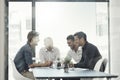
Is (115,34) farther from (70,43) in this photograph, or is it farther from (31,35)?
(31,35)

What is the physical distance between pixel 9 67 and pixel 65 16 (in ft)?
4.10

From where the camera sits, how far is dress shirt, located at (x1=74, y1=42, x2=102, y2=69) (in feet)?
12.0

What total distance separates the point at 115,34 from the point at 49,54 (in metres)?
1.07

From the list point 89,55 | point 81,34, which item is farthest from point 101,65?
point 81,34

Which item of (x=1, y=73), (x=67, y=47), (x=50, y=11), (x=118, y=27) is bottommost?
(x=1, y=73)

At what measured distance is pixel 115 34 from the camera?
415 centimetres

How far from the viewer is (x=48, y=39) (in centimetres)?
455

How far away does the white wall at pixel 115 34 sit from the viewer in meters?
3.98

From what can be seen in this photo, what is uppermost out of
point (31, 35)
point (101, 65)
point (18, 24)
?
point (18, 24)

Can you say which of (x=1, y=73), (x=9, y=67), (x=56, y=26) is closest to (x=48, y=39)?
(x=56, y=26)

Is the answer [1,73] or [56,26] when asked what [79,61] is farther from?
[1,73]

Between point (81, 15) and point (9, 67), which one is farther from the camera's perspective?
point (81, 15)

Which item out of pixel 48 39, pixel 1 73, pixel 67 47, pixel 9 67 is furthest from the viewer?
pixel 48 39

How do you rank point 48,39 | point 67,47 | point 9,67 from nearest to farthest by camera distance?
point 9,67 → point 67,47 → point 48,39
